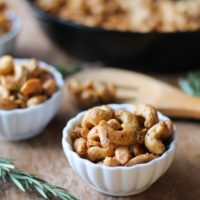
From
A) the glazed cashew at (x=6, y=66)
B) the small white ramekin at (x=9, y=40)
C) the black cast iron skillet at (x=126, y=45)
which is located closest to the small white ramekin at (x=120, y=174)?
the glazed cashew at (x=6, y=66)

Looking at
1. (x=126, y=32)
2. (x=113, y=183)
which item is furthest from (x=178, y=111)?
(x=113, y=183)

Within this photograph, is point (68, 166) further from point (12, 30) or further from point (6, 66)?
point (12, 30)

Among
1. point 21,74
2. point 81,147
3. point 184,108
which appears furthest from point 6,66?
point 184,108

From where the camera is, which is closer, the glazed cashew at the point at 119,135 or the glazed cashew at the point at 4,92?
the glazed cashew at the point at 119,135

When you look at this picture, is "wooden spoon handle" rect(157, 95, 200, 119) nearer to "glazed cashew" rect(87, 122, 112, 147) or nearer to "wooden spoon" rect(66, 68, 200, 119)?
"wooden spoon" rect(66, 68, 200, 119)

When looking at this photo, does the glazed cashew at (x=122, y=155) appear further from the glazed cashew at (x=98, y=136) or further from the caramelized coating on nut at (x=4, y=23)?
the caramelized coating on nut at (x=4, y=23)

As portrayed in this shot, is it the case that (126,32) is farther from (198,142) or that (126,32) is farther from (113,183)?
(113,183)

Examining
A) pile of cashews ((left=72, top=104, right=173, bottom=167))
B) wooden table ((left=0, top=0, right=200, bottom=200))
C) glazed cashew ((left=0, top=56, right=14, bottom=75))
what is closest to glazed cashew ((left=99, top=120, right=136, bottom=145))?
pile of cashews ((left=72, top=104, right=173, bottom=167))
